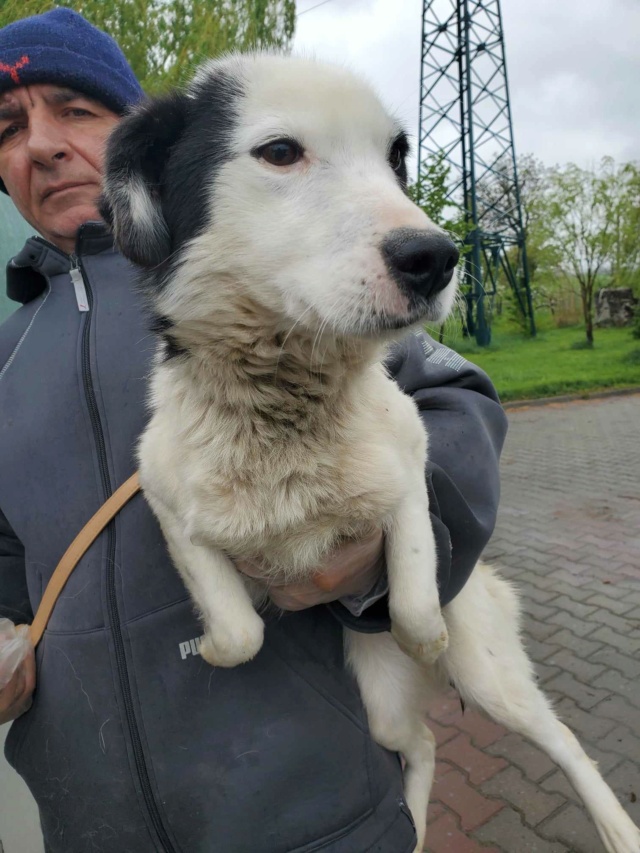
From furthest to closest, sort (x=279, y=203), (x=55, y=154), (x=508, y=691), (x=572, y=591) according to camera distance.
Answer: (x=572, y=591) < (x=508, y=691) < (x=55, y=154) < (x=279, y=203)

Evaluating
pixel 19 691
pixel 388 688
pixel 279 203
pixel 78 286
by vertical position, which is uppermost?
pixel 279 203

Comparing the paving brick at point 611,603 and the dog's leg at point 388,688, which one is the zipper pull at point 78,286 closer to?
the dog's leg at point 388,688

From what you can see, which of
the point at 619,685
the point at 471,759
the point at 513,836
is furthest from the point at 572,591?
the point at 513,836

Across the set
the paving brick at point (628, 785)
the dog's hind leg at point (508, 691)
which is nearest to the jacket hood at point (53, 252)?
the dog's hind leg at point (508, 691)

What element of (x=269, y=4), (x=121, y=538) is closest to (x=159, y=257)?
(x=121, y=538)

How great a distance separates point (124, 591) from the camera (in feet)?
4.78

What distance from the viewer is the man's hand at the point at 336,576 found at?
142 centimetres

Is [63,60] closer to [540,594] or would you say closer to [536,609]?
[536,609]

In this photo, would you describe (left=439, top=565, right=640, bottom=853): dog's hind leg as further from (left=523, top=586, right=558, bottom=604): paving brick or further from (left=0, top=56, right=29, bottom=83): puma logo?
(left=523, top=586, right=558, bottom=604): paving brick

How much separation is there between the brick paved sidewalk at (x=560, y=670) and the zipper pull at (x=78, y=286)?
2.68 metres

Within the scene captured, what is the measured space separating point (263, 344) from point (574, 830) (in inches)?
105

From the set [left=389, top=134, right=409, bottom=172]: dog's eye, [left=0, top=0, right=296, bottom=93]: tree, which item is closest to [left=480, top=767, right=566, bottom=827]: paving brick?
[left=389, top=134, right=409, bottom=172]: dog's eye

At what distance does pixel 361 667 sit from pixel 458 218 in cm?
1127

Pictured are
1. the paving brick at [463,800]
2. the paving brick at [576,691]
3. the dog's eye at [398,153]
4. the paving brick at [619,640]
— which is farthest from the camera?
the paving brick at [619,640]
